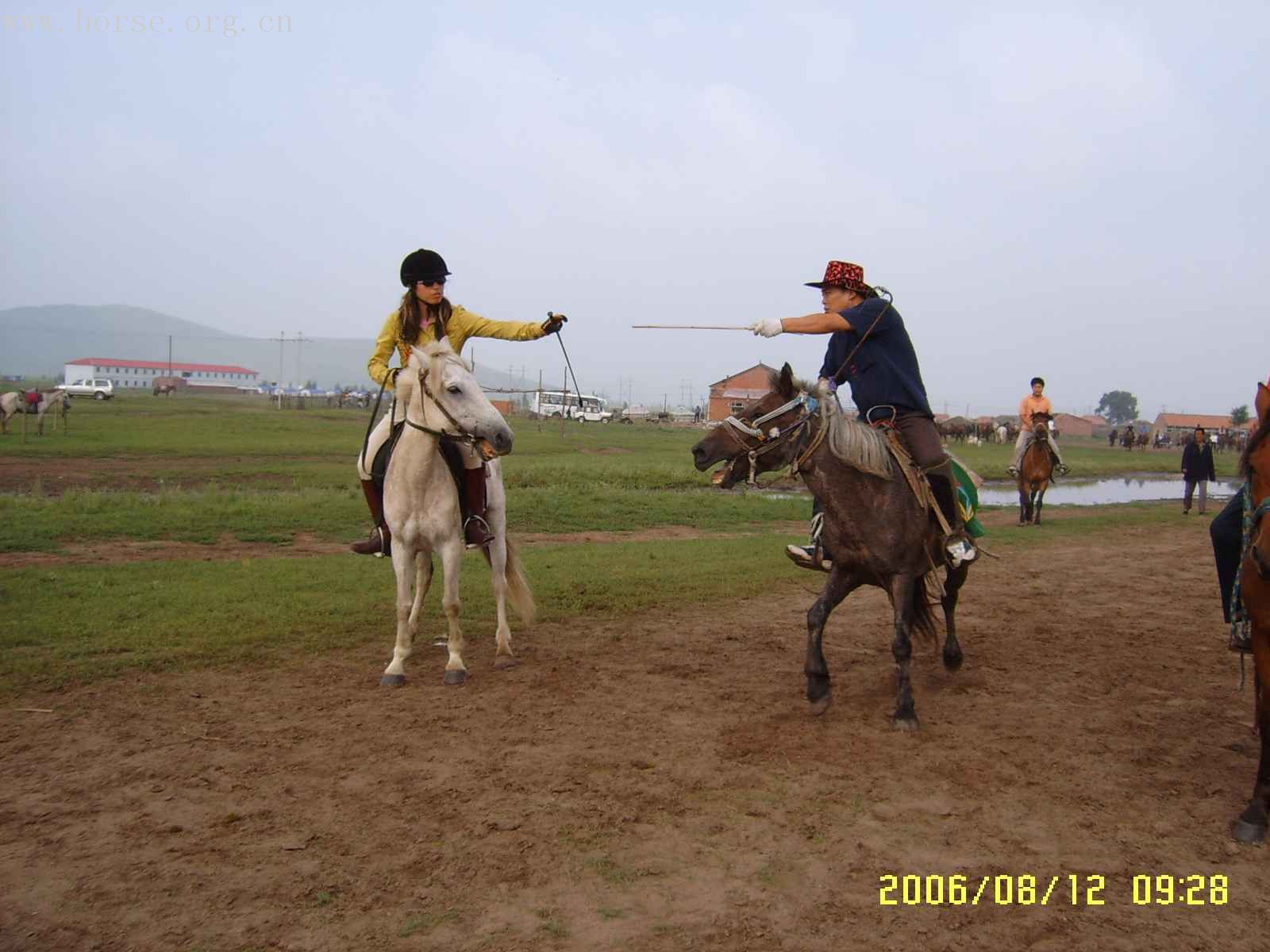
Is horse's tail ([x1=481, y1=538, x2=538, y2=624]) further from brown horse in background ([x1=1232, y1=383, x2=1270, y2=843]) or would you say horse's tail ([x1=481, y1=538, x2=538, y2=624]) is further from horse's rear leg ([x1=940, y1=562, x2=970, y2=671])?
brown horse in background ([x1=1232, y1=383, x2=1270, y2=843])

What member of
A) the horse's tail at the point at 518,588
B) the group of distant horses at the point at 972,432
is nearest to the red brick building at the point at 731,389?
the group of distant horses at the point at 972,432

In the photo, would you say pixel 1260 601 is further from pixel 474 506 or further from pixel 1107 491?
pixel 1107 491

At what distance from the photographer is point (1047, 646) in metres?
8.52

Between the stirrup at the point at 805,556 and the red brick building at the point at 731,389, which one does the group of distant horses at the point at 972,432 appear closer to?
the red brick building at the point at 731,389

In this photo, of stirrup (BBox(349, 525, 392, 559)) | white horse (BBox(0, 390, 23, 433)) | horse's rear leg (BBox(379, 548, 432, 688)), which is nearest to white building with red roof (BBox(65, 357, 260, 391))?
white horse (BBox(0, 390, 23, 433))

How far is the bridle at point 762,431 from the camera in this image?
620cm

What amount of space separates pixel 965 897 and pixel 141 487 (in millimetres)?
20914

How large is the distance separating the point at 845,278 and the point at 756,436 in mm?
1451

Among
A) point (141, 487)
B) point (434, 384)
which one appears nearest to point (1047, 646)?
point (434, 384)

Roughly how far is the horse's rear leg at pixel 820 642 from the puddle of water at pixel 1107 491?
1900 centimetres

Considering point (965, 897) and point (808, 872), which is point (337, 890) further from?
point (965, 897)

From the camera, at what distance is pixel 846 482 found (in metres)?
6.20

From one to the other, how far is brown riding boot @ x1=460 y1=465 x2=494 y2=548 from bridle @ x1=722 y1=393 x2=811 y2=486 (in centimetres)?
216

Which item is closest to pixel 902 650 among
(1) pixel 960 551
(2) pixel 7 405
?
(1) pixel 960 551
